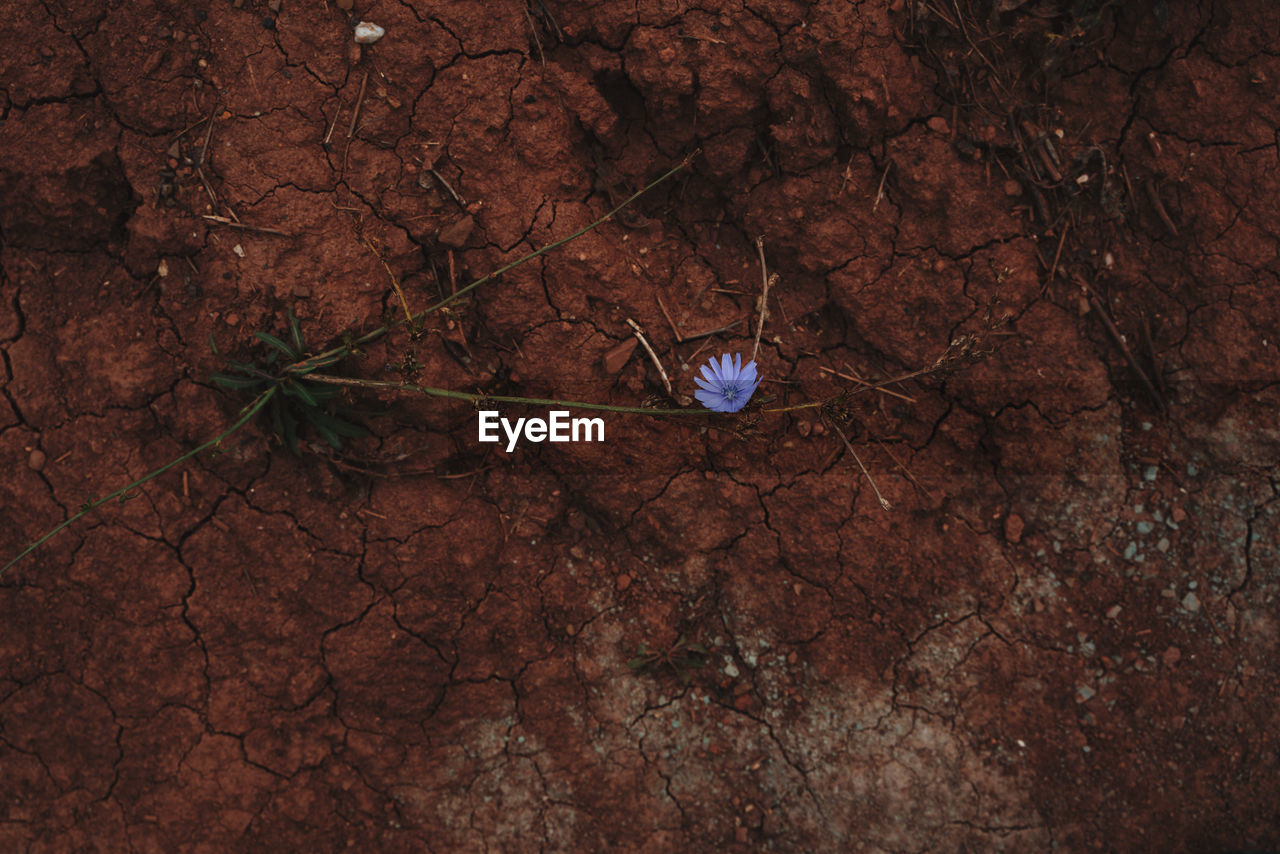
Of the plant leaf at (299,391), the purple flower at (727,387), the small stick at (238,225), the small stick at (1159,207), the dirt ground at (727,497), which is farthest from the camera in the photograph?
the small stick at (1159,207)

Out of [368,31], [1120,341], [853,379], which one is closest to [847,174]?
[853,379]

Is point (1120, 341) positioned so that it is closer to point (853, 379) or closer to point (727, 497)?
point (853, 379)

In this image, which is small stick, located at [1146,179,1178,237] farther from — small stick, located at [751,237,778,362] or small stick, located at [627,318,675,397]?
small stick, located at [627,318,675,397]

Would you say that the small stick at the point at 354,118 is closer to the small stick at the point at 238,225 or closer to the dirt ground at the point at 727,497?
the dirt ground at the point at 727,497

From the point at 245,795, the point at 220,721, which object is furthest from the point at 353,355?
the point at 245,795

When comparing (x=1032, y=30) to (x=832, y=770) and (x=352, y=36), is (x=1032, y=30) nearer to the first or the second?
(x=352, y=36)

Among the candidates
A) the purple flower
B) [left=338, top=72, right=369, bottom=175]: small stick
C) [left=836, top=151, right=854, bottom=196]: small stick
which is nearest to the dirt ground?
[left=836, top=151, right=854, bottom=196]: small stick

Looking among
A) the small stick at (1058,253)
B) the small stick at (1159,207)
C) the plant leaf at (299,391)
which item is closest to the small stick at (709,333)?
the small stick at (1058,253)
